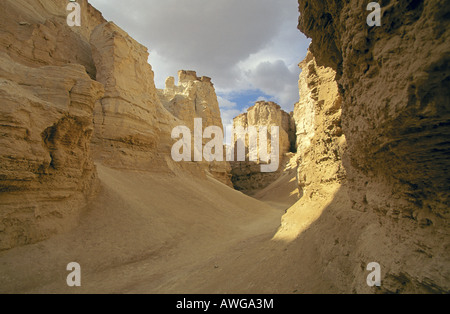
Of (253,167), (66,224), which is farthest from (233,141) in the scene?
(66,224)

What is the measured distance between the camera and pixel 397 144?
219cm

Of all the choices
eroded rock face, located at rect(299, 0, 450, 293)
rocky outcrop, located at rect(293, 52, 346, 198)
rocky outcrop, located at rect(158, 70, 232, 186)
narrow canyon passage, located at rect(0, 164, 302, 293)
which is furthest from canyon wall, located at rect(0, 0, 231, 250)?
rocky outcrop, located at rect(158, 70, 232, 186)

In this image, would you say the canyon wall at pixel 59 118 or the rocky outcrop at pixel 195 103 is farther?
the rocky outcrop at pixel 195 103

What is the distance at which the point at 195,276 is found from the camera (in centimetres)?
485

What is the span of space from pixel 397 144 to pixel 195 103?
98.2 ft

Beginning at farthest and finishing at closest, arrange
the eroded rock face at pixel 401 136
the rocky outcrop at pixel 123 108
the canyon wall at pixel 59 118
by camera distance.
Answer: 1. the rocky outcrop at pixel 123 108
2. the canyon wall at pixel 59 118
3. the eroded rock face at pixel 401 136

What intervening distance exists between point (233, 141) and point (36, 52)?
103 ft

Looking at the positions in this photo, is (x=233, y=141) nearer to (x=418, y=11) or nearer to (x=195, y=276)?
(x=195, y=276)

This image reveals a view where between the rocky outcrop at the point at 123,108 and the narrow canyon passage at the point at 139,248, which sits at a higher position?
the rocky outcrop at the point at 123,108

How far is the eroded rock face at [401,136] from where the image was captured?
1.78m

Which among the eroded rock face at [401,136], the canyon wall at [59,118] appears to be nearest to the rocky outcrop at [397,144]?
the eroded rock face at [401,136]

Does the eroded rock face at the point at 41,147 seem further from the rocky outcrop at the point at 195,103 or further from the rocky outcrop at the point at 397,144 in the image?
the rocky outcrop at the point at 195,103

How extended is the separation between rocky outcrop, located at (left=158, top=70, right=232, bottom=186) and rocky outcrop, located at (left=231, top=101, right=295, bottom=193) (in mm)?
4029
